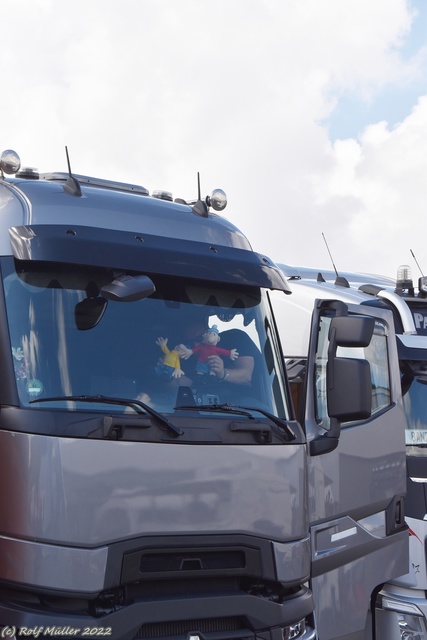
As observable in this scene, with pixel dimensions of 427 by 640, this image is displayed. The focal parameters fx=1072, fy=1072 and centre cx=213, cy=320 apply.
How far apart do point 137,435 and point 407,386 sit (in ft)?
11.5

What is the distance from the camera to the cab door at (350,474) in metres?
5.78

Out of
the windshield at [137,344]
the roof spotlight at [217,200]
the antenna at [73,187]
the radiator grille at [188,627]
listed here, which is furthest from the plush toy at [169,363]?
the roof spotlight at [217,200]

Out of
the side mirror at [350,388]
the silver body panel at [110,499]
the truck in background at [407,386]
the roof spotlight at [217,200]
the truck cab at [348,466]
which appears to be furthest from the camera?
the truck in background at [407,386]

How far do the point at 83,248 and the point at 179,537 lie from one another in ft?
4.62

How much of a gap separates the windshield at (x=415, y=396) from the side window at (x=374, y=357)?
69 cm

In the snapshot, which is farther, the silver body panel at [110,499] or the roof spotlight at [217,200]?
the roof spotlight at [217,200]

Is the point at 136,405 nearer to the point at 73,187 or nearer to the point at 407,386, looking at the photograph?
the point at 73,187

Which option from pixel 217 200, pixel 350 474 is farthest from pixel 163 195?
pixel 350 474

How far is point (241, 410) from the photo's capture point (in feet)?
17.3

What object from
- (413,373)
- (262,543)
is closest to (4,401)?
(262,543)

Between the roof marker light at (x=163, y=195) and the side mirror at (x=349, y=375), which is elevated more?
the roof marker light at (x=163, y=195)

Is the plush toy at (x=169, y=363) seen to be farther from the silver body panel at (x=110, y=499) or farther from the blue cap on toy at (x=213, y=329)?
the silver body panel at (x=110, y=499)

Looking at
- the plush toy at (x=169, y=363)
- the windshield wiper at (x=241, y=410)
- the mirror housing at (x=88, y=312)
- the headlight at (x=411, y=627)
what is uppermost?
the mirror housing at (x=88, y=312)

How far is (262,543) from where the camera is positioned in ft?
16.8
